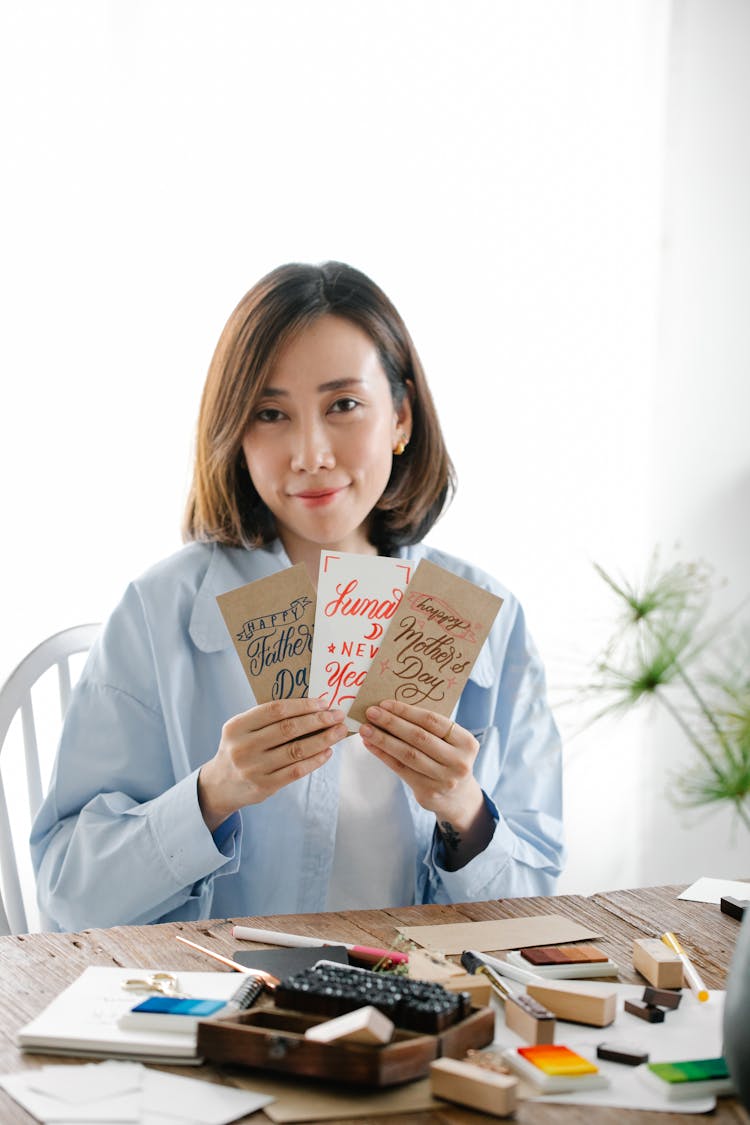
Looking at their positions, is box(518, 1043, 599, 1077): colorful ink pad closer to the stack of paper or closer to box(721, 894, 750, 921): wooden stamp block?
the stack of paper

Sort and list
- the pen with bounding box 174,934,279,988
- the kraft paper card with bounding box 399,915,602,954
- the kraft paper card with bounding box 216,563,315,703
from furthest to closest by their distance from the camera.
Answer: the kraft paper card with bounding box 216,563,315,703 → the kraft paper card with bounding box 399,915,602,954 → the pen with bounding box 174,934,279,988

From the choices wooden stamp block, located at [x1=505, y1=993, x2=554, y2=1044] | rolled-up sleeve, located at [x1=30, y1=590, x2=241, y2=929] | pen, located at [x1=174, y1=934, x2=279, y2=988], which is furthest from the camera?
rolled-up sleeve, located at [x1=30, y1=590, x2=241, y2=929]

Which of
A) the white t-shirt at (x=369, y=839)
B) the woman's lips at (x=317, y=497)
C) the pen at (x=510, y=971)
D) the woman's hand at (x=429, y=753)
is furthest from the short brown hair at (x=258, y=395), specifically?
the pen at (x=510, y=971)

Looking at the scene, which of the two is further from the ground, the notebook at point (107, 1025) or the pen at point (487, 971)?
the pen at point (487, 971)

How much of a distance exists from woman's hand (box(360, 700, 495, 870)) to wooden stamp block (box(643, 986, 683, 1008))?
0.41m

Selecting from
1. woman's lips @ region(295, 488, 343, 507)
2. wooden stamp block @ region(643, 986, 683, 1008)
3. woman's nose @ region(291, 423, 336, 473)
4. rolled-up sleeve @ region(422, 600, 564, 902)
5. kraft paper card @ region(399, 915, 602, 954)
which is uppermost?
woman's nose @ region(291, 423, 336, 473)

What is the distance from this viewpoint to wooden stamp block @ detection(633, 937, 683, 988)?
1074 mm

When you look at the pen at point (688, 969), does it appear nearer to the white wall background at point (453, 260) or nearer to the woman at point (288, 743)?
the woman at point (288, 743)

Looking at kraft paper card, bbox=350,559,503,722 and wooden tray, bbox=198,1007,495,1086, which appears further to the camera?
kraft paper card, bbox=350,559,503,722

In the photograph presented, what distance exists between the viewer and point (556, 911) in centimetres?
131

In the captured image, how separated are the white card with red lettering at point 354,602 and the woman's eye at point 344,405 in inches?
14.7

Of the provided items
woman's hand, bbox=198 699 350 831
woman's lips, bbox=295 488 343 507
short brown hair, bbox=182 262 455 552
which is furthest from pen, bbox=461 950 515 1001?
short brown hair, bbox=182 262 455 552

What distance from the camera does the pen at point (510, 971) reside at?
1058 mm

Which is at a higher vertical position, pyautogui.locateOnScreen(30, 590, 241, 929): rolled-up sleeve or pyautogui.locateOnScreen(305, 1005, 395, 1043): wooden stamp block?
pyautogui.locateOnScreen(30, 590, 241, 929): rolled-up sleeve
